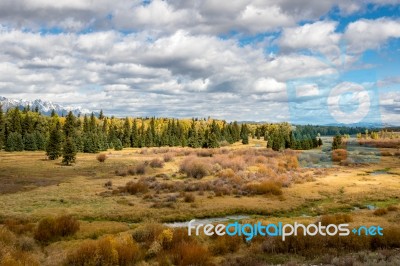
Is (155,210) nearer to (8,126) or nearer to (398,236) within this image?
(398,236)

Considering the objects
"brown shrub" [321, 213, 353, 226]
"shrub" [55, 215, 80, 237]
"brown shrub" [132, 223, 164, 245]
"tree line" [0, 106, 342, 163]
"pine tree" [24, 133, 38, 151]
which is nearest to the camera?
"brown shrub" [132, 223, 164, 245]

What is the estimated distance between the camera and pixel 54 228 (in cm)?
1856

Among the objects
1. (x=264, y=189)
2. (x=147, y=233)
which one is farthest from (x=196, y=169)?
(x=147, y=233)

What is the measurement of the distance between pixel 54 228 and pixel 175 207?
415 inches

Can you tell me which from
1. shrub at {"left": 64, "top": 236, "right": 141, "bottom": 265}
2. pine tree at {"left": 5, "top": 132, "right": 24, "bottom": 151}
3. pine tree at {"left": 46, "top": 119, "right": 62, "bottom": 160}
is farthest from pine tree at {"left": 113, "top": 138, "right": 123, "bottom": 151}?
shrub at {"left": 64, "top": 236, "right": 141, "bottom": 265}

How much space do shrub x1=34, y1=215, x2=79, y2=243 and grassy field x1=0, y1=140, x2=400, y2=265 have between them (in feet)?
1.11

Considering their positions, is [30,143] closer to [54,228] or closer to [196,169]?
[196,169]

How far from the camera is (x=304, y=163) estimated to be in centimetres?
6091

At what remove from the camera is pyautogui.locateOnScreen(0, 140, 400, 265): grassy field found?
14180mm

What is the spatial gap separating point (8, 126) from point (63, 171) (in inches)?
2383

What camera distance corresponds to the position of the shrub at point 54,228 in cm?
1794

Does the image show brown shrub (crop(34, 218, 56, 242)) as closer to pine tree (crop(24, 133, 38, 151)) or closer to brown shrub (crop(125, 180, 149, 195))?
brown shrub (crop(125, 180, 149, 195))

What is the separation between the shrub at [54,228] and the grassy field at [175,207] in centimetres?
34

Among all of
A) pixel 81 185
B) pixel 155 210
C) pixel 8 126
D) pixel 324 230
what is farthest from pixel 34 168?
pixel 8 126
